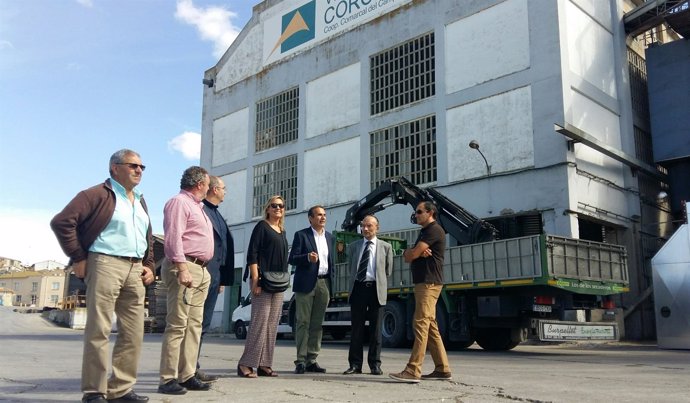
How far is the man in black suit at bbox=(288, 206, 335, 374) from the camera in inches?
267

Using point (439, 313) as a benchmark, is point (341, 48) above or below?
above

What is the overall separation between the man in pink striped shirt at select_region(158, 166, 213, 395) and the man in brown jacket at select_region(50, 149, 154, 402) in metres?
0.39

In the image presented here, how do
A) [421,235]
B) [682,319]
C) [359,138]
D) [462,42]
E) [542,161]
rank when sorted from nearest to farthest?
[421,235]
[682,319]
[542,161]
[462,42]
[359,138]

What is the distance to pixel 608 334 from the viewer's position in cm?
1235

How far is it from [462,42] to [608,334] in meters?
12.5

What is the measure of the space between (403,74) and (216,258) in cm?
1916

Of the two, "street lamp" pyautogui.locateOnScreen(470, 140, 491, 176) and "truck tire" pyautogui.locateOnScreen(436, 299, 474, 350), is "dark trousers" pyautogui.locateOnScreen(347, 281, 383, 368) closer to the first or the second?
"truck tire" pyautogui.locateOnScreen(436, 299, 474, 350)

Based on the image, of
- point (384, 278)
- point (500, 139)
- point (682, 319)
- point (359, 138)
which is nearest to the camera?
point (384, 278)

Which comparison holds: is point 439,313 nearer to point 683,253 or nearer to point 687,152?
point 683,253

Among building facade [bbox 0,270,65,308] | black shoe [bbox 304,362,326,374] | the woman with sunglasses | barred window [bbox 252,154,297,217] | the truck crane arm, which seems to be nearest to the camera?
the woman with sunglasses

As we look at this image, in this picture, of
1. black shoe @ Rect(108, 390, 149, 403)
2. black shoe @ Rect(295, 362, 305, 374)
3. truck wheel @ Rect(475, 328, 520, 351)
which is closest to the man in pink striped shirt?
black shoe @ Rect(108, 390, 149, 403)

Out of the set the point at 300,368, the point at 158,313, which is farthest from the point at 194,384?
the point at 158,313

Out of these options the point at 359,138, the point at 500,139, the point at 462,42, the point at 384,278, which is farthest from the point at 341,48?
the point at 384,278

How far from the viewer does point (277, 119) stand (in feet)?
97.2
